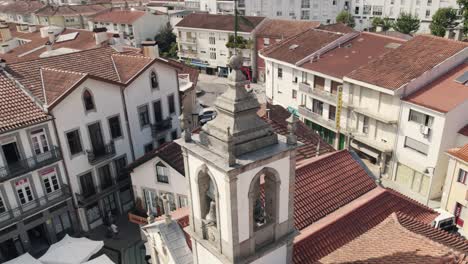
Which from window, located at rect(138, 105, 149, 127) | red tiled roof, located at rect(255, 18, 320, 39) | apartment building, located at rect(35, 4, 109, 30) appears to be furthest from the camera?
apartment building, located at rect(35, 4, 109, 30)

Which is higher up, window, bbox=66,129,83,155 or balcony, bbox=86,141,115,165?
window, bbox=66,129,83,155

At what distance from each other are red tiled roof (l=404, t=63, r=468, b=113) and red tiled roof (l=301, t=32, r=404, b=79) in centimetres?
820

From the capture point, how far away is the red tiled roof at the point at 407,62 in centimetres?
3581

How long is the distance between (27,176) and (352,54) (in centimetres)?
3662

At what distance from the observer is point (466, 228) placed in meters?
30.3

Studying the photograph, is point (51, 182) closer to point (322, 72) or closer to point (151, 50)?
point (151, 50)

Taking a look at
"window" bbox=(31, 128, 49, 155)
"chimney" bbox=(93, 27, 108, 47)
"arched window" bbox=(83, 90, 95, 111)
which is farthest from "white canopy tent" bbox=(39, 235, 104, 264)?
"chimney" bbox=(93, 27, 108, 47)

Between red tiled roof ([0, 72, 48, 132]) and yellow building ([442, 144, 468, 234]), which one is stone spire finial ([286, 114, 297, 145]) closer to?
red tiled roof ([0, 72, 48, 132])

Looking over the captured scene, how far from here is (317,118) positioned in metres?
46.2

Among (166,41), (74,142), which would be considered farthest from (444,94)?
(166,41)

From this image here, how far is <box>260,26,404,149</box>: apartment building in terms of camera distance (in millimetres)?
42722

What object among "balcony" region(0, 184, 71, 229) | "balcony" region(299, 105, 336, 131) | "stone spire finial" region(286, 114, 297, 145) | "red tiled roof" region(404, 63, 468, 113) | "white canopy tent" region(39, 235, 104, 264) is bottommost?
"balcony" region(299, 105, 336, 131)

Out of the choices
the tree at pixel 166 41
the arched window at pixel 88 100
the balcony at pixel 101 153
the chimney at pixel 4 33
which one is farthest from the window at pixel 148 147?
the tree at pixel 166 41

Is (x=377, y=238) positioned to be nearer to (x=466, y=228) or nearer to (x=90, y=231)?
(x=466, y=228)
